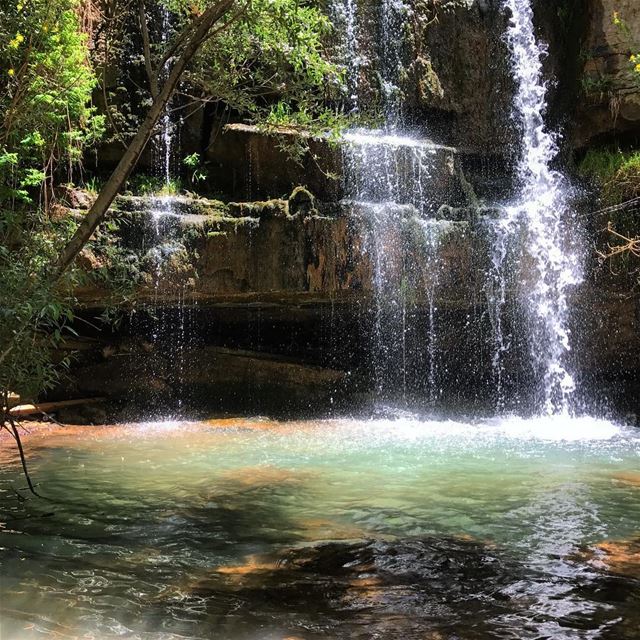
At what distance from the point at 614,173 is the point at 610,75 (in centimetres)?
205

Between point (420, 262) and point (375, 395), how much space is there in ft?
9.20

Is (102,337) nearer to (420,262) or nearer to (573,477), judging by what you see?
(420,262)

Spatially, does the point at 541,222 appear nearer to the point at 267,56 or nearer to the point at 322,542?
the point at 267,56

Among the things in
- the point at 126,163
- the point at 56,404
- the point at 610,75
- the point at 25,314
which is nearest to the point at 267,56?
the point at 126,163

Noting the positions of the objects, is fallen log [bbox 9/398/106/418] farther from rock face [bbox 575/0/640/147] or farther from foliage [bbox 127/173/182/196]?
rock face [bbox 575/0/640/147]

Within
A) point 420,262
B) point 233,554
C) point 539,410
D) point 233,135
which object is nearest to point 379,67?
point 233,135


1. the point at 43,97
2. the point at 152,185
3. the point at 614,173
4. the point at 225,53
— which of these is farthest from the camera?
the point at 614,173

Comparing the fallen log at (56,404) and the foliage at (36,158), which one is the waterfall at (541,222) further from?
the fallen log at (56,404)

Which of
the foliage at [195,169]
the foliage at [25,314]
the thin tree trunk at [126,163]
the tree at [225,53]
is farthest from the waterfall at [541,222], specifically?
the foliage at [25,314]

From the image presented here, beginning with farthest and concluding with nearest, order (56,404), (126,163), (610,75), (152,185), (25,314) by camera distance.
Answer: (610,75) → (152,185) → (56,404) → (126,163) → (25,314)

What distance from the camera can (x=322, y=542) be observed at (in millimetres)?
4543

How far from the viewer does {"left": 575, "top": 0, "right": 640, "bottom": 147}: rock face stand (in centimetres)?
1192

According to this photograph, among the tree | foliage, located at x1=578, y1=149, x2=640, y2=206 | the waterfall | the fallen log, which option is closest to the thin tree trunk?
the tree

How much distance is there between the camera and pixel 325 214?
33.8 ft
